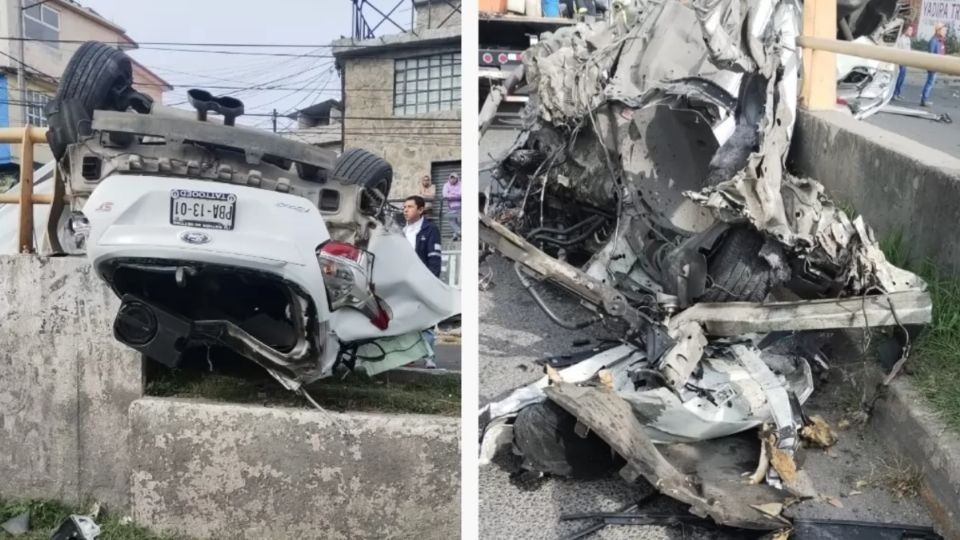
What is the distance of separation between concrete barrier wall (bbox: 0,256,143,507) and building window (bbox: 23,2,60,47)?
0.78 m

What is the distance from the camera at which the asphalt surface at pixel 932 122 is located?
6.84 metres

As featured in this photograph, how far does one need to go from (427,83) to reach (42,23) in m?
1.74

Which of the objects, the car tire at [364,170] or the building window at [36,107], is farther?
the building window at [36,107]

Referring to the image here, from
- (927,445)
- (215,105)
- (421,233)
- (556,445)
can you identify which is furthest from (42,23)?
(927,445)

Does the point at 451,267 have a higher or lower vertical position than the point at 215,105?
lower

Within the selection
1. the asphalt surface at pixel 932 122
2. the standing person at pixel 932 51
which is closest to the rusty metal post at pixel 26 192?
the asphalt surface at pixel 932 122

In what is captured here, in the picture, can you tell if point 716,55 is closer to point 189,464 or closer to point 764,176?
point 764,176

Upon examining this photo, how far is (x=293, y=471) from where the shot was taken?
3.13 meters

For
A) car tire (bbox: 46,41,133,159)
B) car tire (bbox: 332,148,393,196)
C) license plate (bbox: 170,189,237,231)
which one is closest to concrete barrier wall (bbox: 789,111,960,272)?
car tire (bbox: 332,148,393,196)

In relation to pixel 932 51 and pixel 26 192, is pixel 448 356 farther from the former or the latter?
pixel 932 51

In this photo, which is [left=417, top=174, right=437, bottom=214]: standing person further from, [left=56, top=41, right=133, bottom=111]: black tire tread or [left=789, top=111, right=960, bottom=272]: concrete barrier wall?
[left=789, top=111, right=960, bottom=272]: concrete barrier wall

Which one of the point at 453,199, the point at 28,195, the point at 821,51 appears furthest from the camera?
the point at 821,51

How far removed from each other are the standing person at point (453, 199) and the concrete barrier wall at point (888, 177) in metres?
1.94

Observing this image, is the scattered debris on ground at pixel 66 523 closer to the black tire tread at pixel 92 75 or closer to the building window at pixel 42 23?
the black tire tread at pixel 92 75
